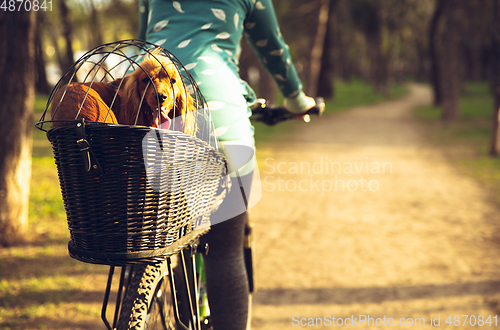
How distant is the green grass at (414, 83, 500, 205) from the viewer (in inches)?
276

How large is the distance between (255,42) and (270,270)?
7.35 feet

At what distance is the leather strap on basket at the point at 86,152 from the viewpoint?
1188 millimetres

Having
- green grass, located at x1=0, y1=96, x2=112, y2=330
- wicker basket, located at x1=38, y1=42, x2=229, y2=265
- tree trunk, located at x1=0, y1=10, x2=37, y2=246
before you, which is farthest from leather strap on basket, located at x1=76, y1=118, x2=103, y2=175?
tree trunk, located at x1=0, y1=10, x2=37, y2=246

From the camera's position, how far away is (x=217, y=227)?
1875 millimetres

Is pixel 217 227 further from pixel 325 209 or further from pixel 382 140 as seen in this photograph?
pixel 382 140

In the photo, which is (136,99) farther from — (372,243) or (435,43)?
(435,43)

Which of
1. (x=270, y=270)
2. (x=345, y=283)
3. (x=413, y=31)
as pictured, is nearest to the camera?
(x=345, y=283)

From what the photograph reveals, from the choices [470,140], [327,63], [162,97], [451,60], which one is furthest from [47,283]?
[327,63]

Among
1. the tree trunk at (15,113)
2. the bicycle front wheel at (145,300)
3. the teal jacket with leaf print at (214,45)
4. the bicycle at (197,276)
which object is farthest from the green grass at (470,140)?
the tree trunk at (15,113)

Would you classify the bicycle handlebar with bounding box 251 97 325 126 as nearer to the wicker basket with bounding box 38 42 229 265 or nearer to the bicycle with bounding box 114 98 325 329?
the bicycle with bounding box 114 98 325 329

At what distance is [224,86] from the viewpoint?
174 centimetres

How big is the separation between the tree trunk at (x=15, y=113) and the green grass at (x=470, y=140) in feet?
18.1

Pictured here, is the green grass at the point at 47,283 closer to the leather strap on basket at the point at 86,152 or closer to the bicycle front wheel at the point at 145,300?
the bicycle front wheel at the point at 145,300

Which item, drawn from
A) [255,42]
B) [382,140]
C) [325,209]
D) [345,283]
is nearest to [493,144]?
[382,140]
